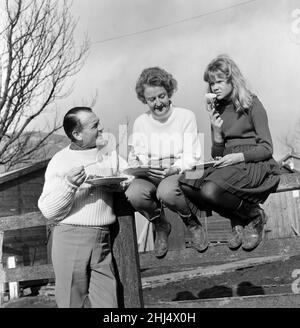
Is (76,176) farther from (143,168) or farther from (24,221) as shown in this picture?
(24,221)

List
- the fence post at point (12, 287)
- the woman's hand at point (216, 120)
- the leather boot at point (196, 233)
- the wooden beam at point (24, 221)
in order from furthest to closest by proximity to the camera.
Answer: the fence post at point (12, 287), the wooden beam at point (24, 221), the leather boot at point (196, 233), the woman's hand at point (216, 120)

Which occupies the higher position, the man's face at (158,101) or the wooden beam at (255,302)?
the man's face at (158,101)

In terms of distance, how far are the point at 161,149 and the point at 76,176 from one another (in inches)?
18.2

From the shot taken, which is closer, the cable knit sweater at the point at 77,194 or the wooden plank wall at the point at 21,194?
the cable knit sweater at the point at 77,194

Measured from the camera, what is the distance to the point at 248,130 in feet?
10.6

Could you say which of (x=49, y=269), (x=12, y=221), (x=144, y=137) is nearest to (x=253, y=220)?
(x=144, y=137)

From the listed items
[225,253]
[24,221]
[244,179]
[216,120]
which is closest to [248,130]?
[216,120]

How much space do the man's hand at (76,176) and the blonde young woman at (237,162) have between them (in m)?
0.50

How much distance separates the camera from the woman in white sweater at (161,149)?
3.21 meters

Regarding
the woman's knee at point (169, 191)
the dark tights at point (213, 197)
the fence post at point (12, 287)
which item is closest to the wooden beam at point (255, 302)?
the dark tights at point (213, 197)

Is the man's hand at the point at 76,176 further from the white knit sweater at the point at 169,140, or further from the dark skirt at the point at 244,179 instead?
the dark skirt at the point at 244,179

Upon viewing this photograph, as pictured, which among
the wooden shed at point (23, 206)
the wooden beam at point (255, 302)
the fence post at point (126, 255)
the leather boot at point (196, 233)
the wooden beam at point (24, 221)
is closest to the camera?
the leather boot at point (196, 233)

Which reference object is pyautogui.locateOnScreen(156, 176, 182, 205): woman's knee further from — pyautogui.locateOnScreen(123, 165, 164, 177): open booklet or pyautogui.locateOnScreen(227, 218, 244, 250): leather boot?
pyautogui.locateOnScreen(227, 218, 244, 250): leather boot

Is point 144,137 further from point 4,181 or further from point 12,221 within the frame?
point 4,181
